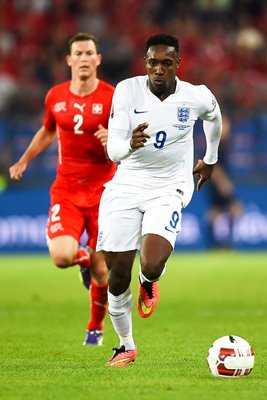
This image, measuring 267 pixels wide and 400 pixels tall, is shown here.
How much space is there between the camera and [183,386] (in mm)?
6809

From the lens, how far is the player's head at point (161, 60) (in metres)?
8.02

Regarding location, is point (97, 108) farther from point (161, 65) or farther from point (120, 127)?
point (120, 127)

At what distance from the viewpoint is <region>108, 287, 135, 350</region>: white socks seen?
26.6ft

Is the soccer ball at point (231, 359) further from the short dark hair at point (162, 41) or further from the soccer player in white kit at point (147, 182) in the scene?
the short dark hair at point (162, 41)

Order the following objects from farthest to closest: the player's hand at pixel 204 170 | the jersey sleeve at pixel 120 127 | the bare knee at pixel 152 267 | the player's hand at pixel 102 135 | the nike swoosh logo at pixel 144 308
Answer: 1. the player's hand at pixel 102 135
2. the player's hand at pixel 204 170
3. the nike swoosh logo at pixel 144 308
4. the bare knee at pixel 152 267
5. the jersey sleeve at pixel 120 127

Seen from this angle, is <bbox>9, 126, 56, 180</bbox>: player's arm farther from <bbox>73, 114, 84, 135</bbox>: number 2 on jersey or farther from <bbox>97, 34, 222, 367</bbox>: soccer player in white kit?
<bbox>97, 34, 222, 367</bbox>: soccer player in white kit

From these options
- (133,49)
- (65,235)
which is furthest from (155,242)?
(133,49)

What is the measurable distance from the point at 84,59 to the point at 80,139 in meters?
0.73

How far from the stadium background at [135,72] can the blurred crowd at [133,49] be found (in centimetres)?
2

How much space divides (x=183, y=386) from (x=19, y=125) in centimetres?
1424

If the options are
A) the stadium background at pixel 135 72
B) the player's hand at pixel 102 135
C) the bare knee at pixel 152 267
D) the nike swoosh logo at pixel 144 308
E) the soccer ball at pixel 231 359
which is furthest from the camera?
the stadium background at pixel 135 72

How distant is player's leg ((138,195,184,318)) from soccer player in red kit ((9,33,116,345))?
1585mm

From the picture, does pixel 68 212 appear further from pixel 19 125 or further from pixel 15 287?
pixel 19 125

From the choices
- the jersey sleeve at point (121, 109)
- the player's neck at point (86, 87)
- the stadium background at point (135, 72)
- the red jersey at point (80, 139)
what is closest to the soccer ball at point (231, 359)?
the jersey sleeve at point (121, 109)
